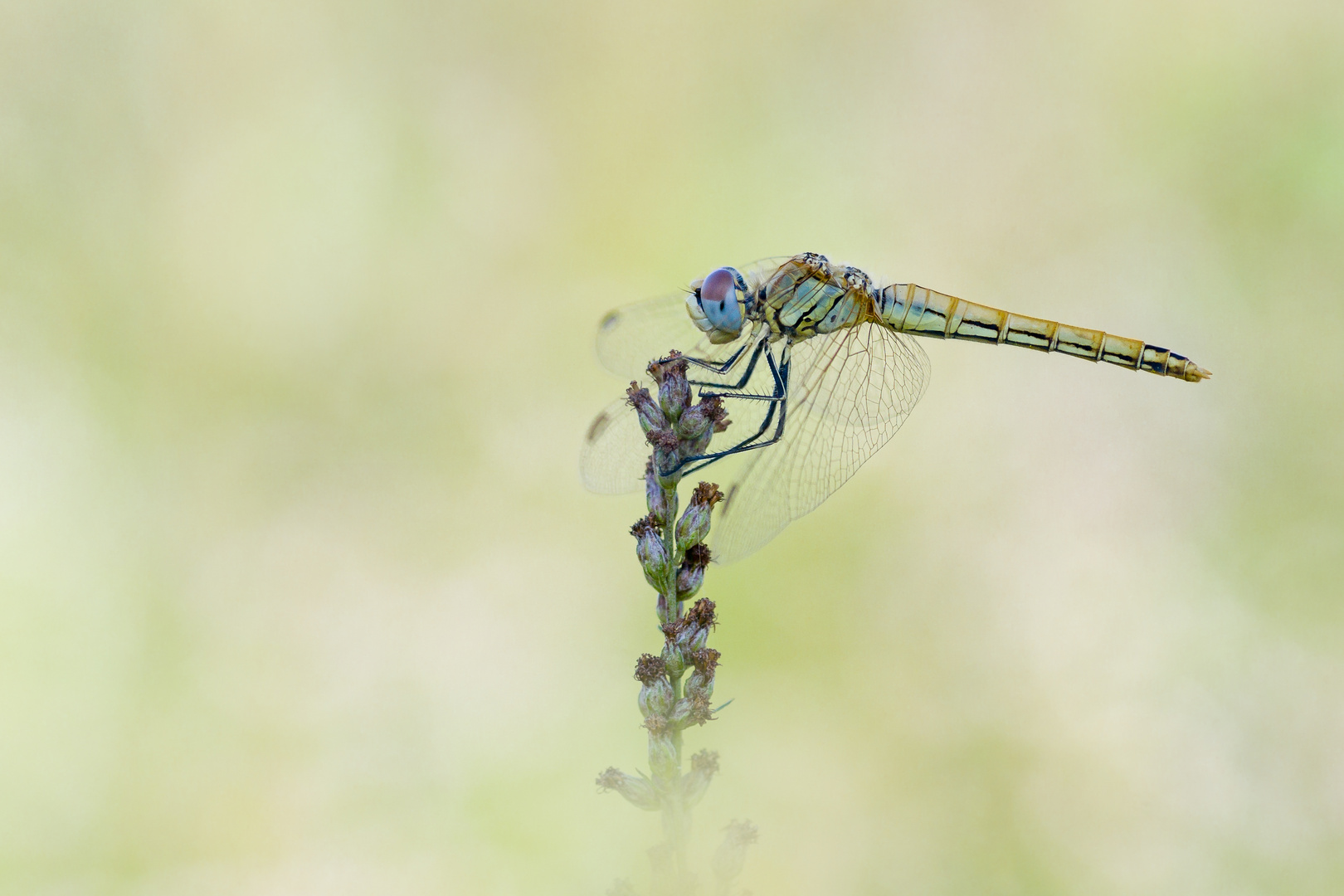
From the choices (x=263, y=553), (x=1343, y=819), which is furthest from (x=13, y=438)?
(x=1343, y=819)

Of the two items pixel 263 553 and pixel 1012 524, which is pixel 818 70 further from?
pixel 263 553

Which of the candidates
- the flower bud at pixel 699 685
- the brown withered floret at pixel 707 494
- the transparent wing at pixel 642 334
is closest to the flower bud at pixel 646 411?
the brown withered floret at pixel 707 494

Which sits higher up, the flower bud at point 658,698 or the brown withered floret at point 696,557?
the brown withered floret at point 696,557

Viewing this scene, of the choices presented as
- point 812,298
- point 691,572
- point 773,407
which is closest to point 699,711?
point 691,572

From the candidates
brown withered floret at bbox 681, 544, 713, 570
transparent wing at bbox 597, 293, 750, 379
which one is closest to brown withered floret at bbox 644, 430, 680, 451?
brown withered floret at bbox 681, 544, 713, 570

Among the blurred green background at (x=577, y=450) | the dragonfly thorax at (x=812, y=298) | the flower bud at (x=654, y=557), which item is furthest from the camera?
the blurred green background at (x=577, y=450)

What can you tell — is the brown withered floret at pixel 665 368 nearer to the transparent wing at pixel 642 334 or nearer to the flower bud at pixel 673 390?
the flower bud at pixel 673 390
